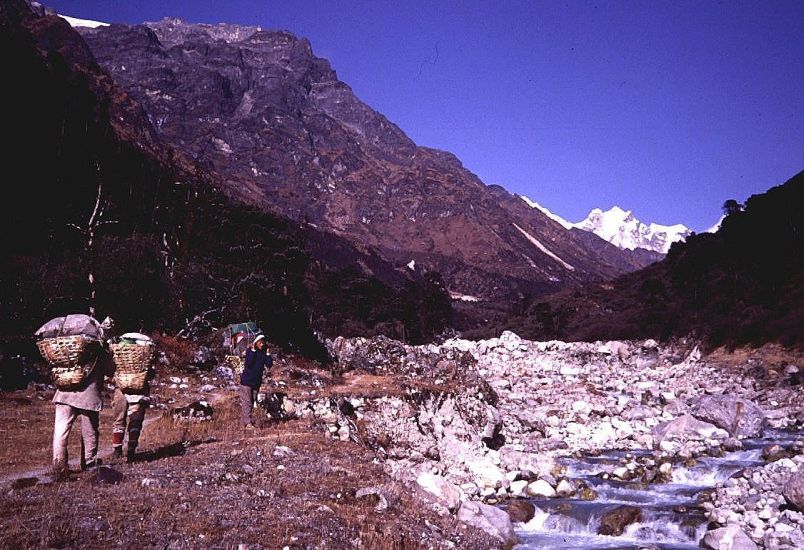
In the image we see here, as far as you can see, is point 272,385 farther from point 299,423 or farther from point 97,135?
point 97,135

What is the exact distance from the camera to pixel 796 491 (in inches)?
496

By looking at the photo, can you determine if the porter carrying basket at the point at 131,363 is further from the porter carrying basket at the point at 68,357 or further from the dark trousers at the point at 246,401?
the dark trousers at the point at 246,401

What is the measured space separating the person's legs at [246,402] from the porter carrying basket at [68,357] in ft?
18.0

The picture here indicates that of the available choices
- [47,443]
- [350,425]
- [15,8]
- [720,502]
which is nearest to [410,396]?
[350,425]

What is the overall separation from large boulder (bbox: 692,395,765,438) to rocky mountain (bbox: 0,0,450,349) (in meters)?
22.4

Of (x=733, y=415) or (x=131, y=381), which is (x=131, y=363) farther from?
(x=733, y=415)

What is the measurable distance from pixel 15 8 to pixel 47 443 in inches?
9304

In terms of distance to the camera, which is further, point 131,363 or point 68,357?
point 131,363

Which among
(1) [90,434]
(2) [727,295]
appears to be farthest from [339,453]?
(2) [727,295]

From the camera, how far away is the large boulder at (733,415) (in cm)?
2317

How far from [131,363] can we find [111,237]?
30171 millimetres

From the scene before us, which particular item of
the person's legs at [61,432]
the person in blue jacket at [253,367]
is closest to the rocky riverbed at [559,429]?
the person in blue jacket at [253,367]

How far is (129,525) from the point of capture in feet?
20.1

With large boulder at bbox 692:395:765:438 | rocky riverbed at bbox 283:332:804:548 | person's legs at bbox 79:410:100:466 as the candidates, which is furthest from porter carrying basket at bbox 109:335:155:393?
large boulder at bbox 692:395:765:438
